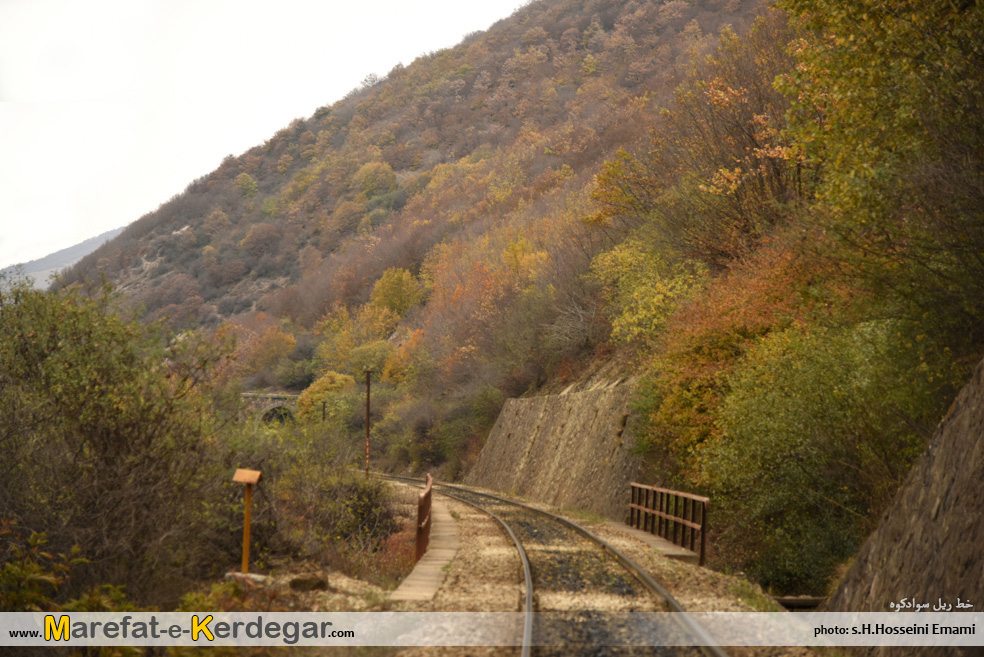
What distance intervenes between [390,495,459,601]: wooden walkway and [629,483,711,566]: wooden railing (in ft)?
15.1

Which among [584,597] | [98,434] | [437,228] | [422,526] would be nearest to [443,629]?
[584,597]

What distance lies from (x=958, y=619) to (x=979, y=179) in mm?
5513

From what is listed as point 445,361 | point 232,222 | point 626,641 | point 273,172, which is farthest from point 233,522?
point 273,172

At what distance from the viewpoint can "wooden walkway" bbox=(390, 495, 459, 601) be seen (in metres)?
11.2

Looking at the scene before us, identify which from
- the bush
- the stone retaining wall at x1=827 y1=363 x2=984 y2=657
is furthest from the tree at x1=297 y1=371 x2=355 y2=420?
the stone retaining wall at x1=827 y1=363 x2=984 y2=657

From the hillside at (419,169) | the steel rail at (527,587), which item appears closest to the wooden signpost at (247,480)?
the steel rail at (527,587)

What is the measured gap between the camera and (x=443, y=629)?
917cm

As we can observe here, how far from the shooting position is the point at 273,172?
534ft

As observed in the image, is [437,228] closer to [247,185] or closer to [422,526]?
[422,526]

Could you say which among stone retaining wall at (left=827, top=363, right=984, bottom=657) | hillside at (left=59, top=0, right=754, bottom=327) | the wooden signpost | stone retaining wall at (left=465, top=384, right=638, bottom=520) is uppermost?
hillside at (left=59, top=0, right=754, bottom=327)

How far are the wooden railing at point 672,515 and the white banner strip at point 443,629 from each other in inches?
191

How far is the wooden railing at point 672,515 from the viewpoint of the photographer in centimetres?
1473

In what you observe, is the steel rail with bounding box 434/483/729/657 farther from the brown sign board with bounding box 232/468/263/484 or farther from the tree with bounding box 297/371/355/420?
the tree with bounding box 297/371/355/420

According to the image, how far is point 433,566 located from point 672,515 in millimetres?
6445
